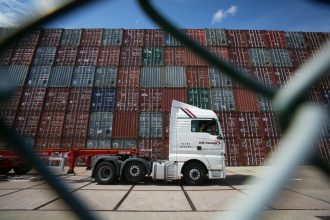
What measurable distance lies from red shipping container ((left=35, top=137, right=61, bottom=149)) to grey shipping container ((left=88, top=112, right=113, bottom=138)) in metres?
2.44

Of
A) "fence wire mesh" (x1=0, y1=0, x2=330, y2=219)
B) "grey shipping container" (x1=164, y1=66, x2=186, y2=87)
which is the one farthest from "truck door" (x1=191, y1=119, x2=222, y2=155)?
"grey shipping container" (x1=164, y1=66, x2=186, y2=87)

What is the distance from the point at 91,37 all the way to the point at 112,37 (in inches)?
82.1

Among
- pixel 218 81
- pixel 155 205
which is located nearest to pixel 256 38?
pixel 218 81

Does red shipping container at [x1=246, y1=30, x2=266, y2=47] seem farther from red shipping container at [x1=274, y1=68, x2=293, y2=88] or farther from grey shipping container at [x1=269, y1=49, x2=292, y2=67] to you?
red shipping container at [x1=274, y1=68, x2=293, y2=88]

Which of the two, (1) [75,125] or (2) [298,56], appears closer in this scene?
(1) [75,125]

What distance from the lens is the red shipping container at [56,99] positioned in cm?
1849

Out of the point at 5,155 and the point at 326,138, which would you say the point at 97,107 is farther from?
the point at 326,138

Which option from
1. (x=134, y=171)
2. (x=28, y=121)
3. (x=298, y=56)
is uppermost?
(x=298, y=56)

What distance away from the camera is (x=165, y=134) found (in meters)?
17.5

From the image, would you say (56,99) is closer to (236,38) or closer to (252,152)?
(252,152)

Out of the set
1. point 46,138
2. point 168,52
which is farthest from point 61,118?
point 168,52

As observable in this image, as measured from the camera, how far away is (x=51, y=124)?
58.5 ft

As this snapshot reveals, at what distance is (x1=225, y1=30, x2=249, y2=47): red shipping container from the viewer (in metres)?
22.1

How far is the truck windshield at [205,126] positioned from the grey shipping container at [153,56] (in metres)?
12.9
